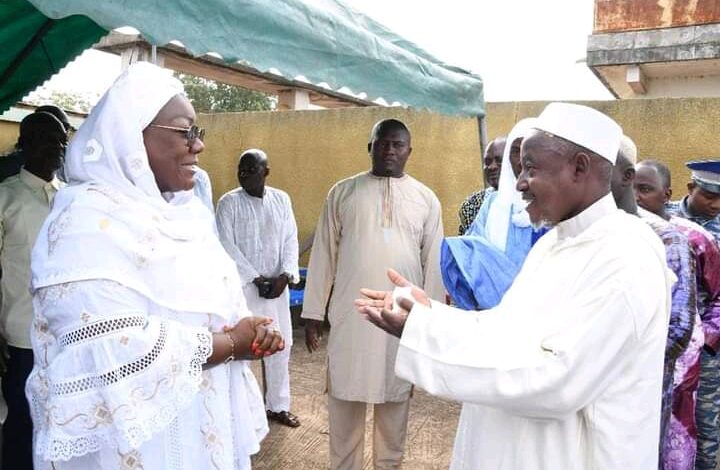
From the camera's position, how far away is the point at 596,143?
1649 mm

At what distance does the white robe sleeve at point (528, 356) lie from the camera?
1459mm

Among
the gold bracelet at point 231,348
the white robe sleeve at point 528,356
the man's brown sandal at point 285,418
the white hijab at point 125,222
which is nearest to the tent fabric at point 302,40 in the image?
the white hijab at point 125,222

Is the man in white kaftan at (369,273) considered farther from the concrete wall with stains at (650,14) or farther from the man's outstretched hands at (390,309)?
the concrete wall with stains at (650,14)

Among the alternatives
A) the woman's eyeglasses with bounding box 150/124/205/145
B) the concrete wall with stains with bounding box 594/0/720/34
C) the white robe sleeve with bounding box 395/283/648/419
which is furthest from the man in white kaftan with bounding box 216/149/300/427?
the concrete wall with stains with bounding box 594/0/720/34

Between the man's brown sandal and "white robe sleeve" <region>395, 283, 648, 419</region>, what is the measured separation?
317 centimetres

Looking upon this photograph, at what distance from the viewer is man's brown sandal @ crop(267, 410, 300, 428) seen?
4613 mm

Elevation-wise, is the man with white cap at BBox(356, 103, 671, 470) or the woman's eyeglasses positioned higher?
the woman's eyeglasses

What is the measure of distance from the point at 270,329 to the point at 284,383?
2.95 m

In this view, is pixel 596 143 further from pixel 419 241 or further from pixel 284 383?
pixel 284 383

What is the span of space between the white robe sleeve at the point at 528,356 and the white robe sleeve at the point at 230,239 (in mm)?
3116

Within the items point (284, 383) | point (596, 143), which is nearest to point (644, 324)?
point (596, 143)

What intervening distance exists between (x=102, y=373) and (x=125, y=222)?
0.42m

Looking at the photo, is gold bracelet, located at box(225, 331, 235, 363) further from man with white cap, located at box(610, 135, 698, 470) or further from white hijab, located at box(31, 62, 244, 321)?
man with white cap, located at box(610, 135, 698, 470)

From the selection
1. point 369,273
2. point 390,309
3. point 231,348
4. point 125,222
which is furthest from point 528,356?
point 369,273
